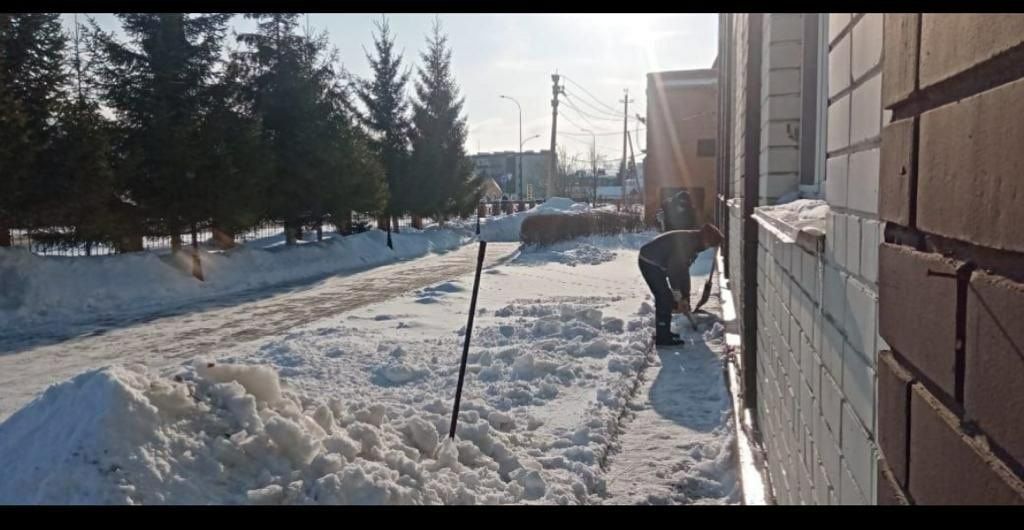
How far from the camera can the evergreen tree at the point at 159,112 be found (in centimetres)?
1525

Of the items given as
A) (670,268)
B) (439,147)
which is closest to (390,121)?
(439,147)

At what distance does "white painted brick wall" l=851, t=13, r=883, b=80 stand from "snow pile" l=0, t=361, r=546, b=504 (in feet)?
9.10

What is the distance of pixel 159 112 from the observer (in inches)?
603

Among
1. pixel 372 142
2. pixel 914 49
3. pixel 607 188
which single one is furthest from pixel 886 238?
pixel 607 188

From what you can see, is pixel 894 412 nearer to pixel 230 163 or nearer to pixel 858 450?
pixel 858 450

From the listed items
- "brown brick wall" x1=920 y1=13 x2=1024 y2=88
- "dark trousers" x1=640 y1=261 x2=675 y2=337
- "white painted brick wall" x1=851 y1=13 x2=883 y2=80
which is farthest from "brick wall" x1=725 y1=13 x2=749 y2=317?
"brown brick wall" x1=920 y1=13 x2=1024 y2=88

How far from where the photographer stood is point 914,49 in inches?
44.7

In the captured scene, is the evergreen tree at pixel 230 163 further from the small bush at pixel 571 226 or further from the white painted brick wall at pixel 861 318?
the white painted brick wall at pixel 861 318

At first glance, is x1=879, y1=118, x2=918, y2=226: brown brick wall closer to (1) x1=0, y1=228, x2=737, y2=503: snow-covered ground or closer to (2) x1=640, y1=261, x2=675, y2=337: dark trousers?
(1) x1=0, y1=228, x2=737, y2=503: snow-covered ground

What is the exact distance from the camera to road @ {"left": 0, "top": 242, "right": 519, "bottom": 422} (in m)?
7.80

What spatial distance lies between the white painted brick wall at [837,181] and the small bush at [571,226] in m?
22.2

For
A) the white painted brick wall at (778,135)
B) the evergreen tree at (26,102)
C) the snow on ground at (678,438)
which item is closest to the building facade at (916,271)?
the white painted brick wall at (778,135)

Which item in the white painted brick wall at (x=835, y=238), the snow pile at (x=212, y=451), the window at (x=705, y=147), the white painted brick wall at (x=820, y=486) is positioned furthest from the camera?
the window at (x=705, y=147)

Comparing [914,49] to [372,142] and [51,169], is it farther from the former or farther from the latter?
[372,142]
